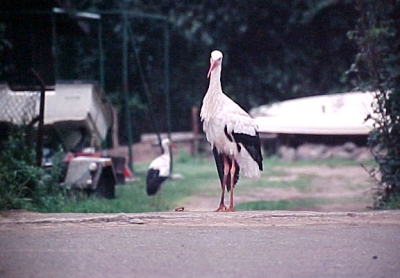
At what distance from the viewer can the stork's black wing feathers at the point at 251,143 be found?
8.44m

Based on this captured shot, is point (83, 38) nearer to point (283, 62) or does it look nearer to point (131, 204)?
point (283, 62)

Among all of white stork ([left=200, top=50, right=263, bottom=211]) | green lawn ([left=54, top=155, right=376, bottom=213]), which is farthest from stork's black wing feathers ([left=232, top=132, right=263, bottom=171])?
green lawn ([left=54, top=155, right=376, bottom=213])

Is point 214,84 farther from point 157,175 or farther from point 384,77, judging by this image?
point 157,175

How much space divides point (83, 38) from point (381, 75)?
40.6 ft

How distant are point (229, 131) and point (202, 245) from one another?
2676mm

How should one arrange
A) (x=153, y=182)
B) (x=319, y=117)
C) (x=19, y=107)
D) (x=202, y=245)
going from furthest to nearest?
1. (x=319, y=117)
2. (x=153, y=182)
3. (x=19, y=107)
4. (x=202, y=245)

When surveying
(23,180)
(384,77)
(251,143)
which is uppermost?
(384,77)

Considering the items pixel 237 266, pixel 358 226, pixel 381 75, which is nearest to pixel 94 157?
pixel 381 75

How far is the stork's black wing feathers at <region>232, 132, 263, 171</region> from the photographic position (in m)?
8.44

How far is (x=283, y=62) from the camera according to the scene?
23.4 metres

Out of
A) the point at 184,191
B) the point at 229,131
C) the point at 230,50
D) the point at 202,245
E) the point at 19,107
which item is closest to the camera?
the point at 202,245

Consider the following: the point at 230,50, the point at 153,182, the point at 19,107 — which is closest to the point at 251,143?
the point at 153,182

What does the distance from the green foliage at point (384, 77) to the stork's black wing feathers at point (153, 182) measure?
3.26m

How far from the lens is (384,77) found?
9844 mm
